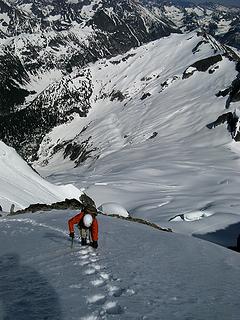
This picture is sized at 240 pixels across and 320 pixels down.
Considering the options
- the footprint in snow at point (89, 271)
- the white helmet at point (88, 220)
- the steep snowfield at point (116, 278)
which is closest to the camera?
the steep snowfield at point (116, 278)

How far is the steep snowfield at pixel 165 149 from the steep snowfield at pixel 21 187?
330 inches

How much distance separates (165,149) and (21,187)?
6811 centimetres

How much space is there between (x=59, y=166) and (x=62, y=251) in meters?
143

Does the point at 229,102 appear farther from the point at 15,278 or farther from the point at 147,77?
the point at 15,278

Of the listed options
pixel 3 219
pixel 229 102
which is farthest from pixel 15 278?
pixel 229 102

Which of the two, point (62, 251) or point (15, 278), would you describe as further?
point (62, 251)

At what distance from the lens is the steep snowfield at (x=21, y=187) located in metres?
33.7

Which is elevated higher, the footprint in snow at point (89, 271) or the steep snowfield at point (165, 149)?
the footprint in snow at point (89, 271)

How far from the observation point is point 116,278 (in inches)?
449

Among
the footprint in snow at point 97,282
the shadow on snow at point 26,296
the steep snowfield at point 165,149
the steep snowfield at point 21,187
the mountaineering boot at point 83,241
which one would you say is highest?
the shadow on snow at point 26,296

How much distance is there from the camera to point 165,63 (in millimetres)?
192875

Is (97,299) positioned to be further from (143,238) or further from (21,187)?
(21,187)

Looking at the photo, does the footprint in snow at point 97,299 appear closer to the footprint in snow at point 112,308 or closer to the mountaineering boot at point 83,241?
the footprint in snow at point 112,308

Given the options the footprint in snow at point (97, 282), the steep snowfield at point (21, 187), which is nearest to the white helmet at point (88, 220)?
the footprint in snow at point (97, 282)
